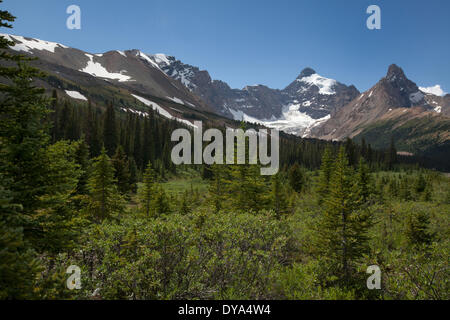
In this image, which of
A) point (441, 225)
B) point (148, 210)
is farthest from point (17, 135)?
point (441, 225)

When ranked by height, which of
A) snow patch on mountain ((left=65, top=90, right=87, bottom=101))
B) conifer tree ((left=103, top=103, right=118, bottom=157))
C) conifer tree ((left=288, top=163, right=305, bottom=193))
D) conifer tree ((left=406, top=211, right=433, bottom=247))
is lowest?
conifer tree ((left=406, top=211, right=433, bottom=247))

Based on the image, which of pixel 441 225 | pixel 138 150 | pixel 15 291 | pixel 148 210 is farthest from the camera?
pixel 138 150

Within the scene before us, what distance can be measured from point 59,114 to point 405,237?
92.8 meters

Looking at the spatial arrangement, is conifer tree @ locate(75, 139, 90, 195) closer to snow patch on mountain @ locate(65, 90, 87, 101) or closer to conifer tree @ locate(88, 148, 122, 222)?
conifer tree @ locate(88, 148, 122, 222)

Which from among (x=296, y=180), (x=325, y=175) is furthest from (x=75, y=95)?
(x=325, y=175)

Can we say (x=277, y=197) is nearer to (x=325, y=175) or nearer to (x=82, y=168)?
(x=325, y=175)

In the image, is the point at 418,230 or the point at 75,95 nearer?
the point at 418,230

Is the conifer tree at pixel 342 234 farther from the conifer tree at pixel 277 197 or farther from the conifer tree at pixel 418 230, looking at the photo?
the conifer tree at pixel 277 197

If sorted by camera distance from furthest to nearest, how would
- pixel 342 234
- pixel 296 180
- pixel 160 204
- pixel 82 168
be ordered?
pixel 296 180 < pixel 82 168 < pixel 160 204 < pixel 342 234

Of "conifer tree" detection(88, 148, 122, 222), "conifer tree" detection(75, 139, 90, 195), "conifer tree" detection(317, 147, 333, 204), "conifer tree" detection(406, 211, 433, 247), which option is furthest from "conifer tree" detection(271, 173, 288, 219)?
"conifer tree" detection(75, 139, 90, 195)

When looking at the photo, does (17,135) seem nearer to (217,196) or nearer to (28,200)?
(28,200)

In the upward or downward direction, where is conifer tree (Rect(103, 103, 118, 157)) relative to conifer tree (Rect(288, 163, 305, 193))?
upward

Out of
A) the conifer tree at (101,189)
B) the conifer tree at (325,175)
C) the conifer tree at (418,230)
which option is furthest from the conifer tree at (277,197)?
the conifer tree at (101,189)

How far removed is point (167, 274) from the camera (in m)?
6.26
